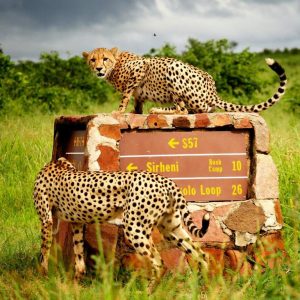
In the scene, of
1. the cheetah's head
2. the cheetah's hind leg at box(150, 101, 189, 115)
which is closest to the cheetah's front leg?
the cheetah's hind leg at box(150, 101, 189, 115)

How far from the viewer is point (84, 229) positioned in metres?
5.95

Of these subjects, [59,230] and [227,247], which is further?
[59,230]

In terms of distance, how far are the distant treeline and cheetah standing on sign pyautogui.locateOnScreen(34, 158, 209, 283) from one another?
9105mm

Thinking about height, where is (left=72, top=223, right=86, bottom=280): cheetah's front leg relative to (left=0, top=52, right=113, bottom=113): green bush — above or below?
below

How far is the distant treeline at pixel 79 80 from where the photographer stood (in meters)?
14.9

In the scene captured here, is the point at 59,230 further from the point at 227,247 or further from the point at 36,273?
the point at 227,247

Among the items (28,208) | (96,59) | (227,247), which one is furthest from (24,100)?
(227,247)

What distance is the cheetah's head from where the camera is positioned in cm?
650

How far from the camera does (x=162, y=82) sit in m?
6.54

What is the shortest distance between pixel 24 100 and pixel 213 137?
10.4 m

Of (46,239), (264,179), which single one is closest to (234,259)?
(264,179)

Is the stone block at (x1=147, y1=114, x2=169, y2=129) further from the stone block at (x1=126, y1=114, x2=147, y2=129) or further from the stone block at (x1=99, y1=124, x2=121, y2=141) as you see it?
the stone block at (x1=99, y1=124, x2=121, y2=141)

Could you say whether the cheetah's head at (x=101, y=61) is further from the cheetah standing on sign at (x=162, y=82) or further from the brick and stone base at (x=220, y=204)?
the brick and stone base at (x=220, y=204)

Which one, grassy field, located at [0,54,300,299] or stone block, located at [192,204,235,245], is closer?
grassy field, located at [0,54,300,299]
